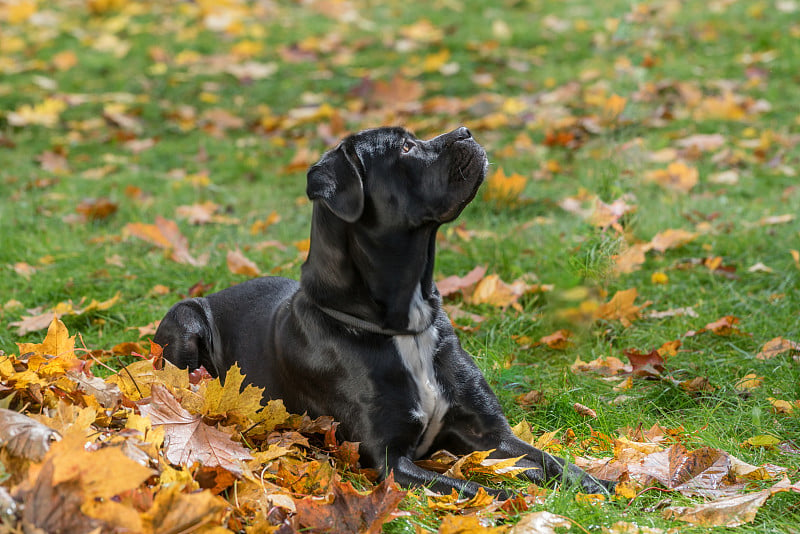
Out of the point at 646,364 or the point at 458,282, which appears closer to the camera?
the point at 646,364

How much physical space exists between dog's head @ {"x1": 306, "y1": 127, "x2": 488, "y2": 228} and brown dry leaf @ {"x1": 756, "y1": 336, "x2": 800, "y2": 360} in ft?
5.38

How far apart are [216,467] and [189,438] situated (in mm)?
158

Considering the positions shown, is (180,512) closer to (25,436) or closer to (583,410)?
(25,436)

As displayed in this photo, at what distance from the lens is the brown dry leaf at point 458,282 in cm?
497

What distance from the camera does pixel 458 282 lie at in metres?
4.99

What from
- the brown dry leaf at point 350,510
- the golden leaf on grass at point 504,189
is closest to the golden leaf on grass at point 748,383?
the brown dry leaf at point 350,510

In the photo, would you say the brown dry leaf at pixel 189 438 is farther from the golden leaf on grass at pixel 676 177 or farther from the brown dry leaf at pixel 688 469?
the golden leaf on grass at pixel 676 177

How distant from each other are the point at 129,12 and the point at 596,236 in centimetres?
928

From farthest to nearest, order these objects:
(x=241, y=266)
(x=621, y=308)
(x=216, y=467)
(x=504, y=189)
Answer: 1. (x=504, y=189)
2. (x=241, y=266)
3. (x=621, y=308)
4. (x=216, y=467)

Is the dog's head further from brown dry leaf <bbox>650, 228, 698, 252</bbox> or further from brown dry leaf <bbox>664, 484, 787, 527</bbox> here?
brown dry leaf <bbox>650, 228, 698, 252</bbox>

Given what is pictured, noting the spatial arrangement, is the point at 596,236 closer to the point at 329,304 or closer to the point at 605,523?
the point at 329,304

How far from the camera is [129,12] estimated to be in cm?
1175

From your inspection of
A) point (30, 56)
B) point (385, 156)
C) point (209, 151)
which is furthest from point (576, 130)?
point (30, 56)

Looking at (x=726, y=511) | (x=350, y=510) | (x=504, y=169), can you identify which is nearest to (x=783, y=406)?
(x=726, y=511)
